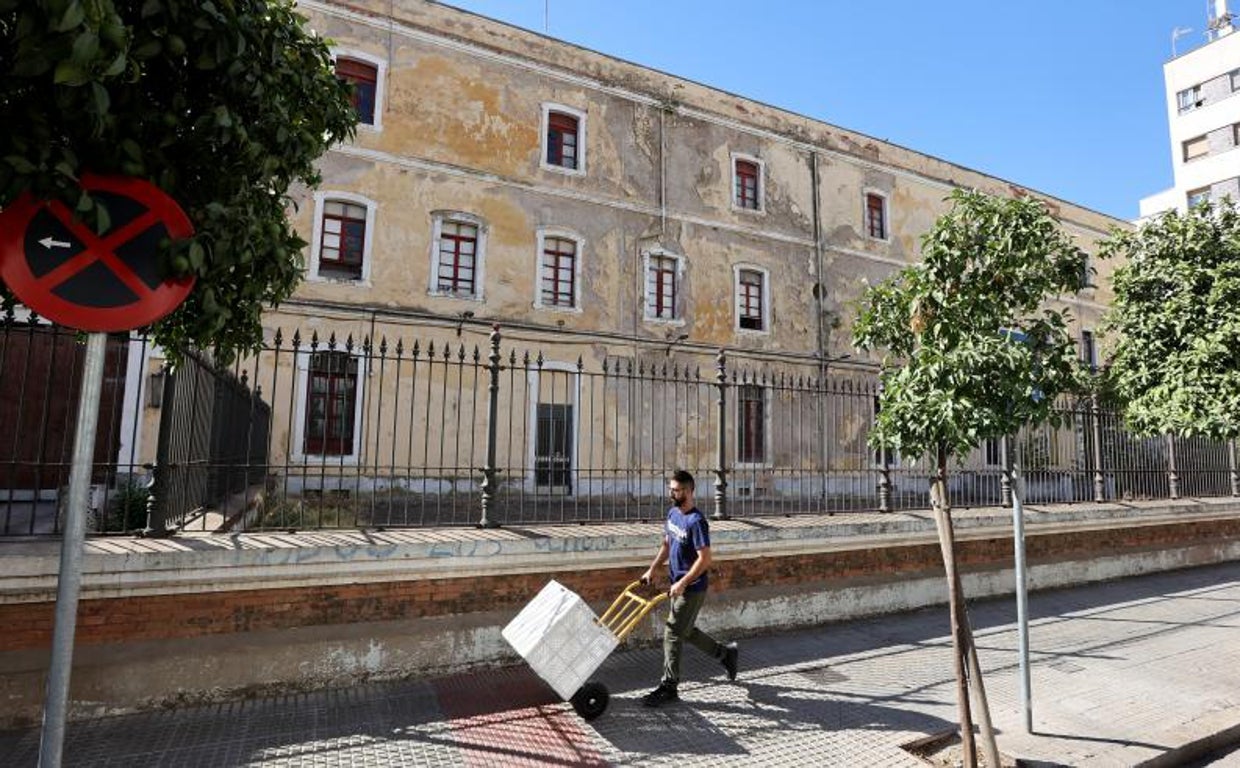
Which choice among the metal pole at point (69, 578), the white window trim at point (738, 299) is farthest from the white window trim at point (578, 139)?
the metal pole at point (69, 578)

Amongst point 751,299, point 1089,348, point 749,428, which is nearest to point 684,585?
point 749,428

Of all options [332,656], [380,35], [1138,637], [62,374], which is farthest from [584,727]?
[380,35]

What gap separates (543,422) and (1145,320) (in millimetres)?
11249

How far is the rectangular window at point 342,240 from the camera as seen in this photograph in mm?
14602

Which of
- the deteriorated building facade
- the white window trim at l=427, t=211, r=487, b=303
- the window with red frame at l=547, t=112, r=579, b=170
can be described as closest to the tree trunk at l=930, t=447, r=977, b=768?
the deteriorated building facade

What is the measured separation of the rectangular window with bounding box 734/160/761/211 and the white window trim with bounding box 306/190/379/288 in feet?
33.5

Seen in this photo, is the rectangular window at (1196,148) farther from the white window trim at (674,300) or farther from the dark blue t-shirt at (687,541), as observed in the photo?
the dark blue t-shirt at (687,541)

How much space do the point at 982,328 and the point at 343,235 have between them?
13.7m

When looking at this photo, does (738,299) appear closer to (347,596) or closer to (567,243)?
(567,243)

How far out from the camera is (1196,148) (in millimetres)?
30406

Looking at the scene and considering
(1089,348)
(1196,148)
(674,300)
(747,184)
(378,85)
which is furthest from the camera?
(1196,148)

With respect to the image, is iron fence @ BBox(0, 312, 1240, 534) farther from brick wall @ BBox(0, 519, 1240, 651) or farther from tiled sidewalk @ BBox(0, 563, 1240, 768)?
tiled sidewalk @ BBox(0, 563, 1240, 768)

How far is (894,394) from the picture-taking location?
4336 mm

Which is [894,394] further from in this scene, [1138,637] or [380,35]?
[380,35]
